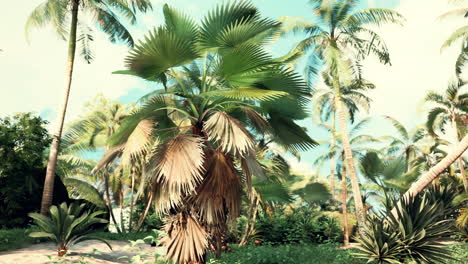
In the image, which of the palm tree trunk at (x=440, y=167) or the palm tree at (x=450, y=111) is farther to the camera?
the palm tree at (x=450, y=111)

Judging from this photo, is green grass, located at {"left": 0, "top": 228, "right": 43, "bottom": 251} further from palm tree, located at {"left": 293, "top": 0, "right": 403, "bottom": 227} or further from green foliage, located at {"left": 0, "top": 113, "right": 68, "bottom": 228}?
palm tree, located at {"left": 293, "top": 0, "right": 403, "bottom": 227}

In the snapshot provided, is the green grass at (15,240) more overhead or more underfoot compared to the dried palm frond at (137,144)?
more underfoot

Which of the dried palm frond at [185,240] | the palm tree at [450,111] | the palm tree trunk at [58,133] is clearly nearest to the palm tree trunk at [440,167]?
the dried palm frond at [185,240]

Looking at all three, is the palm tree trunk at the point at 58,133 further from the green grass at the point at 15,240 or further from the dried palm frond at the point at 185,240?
the dried palm frond at the point at 185,240

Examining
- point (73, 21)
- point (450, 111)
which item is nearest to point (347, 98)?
point (450, 111)

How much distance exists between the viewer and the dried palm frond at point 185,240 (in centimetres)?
668

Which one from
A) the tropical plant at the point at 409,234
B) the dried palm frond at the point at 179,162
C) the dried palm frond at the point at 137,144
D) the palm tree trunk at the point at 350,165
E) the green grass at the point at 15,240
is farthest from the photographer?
the palm tree trunk at the point at 350,165

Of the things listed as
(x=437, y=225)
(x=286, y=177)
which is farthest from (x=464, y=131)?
(x=437, y=225)

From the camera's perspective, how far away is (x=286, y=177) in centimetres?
1748

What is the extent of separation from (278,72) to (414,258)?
4.66 meters

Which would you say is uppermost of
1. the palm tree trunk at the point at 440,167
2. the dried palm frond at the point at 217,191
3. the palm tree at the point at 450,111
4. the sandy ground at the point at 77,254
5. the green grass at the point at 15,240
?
the palm tree at the point at 450,111

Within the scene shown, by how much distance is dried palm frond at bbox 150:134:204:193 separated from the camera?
6062mm

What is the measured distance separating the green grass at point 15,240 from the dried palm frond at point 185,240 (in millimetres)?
7845

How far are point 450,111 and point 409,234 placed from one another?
2029cm
